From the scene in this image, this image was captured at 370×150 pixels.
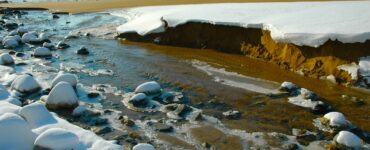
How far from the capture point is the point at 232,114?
27.9 feet

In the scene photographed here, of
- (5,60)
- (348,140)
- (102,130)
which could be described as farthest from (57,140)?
(5,60)

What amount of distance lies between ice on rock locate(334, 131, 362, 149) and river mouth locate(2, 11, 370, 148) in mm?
874

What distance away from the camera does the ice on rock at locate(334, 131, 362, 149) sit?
6812 mm

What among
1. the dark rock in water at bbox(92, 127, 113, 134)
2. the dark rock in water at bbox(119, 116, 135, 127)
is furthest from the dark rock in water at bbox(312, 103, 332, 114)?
the dark rock in water at bbox(92, 127, 113, 134)

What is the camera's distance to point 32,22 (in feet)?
82.3

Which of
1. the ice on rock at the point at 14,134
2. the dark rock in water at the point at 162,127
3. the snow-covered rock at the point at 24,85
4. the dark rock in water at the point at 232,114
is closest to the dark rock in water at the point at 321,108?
the dark rock in water at the point at 232,114

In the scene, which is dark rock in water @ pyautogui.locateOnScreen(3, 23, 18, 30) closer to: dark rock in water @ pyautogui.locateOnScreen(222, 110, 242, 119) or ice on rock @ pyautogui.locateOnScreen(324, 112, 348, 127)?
dark rock in water @ pyautogui.locateOnScreen(222, 110, 242, 119)

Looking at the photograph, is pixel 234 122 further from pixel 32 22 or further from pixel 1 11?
pixel 1 11

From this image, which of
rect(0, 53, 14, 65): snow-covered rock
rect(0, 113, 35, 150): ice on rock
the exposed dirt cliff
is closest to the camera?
rect(0, 113, 35, 150): ice on rock

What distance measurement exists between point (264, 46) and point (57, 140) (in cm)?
826

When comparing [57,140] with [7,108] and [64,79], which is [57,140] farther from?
[64,79]

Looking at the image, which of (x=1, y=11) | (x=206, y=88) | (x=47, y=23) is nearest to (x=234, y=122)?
(x=206, y=88)

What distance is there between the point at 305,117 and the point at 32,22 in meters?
20.4

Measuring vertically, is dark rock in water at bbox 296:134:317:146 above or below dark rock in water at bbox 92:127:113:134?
above
